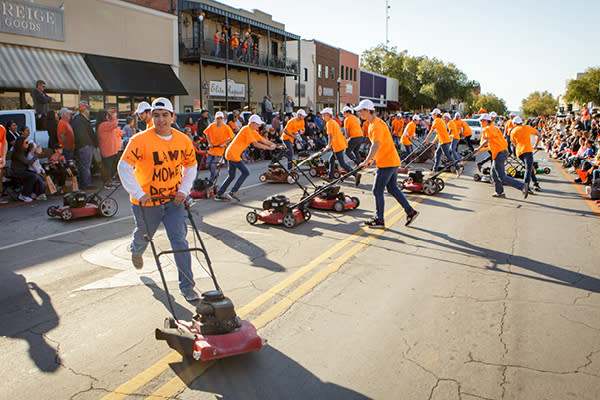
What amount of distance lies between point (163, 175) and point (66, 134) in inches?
368

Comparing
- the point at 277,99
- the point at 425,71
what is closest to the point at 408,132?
the point at 277,99

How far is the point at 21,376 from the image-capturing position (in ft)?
12.6

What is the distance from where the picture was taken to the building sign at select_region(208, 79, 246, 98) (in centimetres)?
3228

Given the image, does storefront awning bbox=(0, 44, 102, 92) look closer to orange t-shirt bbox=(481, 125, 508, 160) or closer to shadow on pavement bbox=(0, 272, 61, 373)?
shadow on pavement bbox=(0, 272, 61, 373)

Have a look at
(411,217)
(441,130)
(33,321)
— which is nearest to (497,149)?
(441,130)

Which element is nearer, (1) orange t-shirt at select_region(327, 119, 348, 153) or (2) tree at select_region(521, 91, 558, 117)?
(1) orange t-shirt at select_region(327, 119, 348, 153)

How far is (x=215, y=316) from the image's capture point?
397 cm

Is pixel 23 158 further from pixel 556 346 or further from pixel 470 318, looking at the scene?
pixel 556 346

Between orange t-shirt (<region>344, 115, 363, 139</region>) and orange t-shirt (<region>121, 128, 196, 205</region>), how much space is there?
10172mm

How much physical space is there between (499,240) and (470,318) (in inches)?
140

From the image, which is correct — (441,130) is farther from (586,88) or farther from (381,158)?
(586,88)

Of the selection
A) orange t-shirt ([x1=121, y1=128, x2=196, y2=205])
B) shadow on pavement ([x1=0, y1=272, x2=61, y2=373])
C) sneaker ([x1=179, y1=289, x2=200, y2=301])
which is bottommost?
shadow on pavement ([x1=0, y1=272, x2=61, y2=373])

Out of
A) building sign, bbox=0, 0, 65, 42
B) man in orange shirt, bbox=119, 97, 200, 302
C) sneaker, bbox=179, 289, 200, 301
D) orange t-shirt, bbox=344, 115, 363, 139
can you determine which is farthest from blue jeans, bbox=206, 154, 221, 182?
building sign, bbox=0, 0, 65, 42

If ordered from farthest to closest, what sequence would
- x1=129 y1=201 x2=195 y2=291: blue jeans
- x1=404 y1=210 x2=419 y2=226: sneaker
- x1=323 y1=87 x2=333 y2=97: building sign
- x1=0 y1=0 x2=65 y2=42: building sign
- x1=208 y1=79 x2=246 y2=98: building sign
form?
1. x1=323 y1=87 x2=333 y2=97: building sign
2. x1=208 y1=79 x2=246 y2=98: building sign
3. x1=0 y1=0 x2=65 y2=42: building sign
4. x1=404 y1=210 x2=419 y2=226: sneaker
5. x1=129 y1=201 x2=195 y2=291: blue jeans
